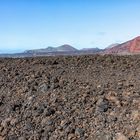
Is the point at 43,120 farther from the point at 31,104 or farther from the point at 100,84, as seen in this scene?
the point at 100,84

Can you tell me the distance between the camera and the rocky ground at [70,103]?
9539 millimetres

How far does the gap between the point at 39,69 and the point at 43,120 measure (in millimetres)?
4297

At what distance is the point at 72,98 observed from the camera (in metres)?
11.0

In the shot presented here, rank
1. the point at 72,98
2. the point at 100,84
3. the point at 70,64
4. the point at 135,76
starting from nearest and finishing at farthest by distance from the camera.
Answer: the point at 72,98 → the point at 100,84 → the point at 135,76 → the point at 70,64

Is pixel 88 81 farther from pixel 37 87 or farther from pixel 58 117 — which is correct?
pixel 58 117

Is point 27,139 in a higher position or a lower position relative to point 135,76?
lower

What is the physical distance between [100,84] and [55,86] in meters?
1.22

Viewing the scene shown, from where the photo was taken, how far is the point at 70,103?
35.3ft

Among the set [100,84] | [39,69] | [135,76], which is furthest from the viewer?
[39,69]

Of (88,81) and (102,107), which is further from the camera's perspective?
(88,81)

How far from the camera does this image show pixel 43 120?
10.2 metres

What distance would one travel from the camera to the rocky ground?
31.3 feet

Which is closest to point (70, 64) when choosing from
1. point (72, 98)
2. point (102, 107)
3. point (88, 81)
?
point (88, 81)

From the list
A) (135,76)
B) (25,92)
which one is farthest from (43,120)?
(135,76)
